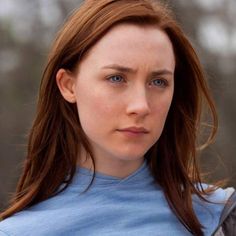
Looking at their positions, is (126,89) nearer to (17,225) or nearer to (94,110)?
(94,110)

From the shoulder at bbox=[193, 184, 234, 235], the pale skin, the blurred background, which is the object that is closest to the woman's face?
the pale skin

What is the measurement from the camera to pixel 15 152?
7020mm

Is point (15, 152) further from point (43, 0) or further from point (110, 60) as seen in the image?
point (110, 60)

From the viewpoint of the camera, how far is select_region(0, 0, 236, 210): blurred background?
263 inches

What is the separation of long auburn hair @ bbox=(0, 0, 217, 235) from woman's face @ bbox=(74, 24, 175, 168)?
0.05 metres

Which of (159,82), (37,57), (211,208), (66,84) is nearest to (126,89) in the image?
(159,82)

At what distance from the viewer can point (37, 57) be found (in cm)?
732

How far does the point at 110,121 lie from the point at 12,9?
471 centimetres

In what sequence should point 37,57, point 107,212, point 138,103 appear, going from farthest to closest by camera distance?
point 37,57 → point 107,212 → point 138,103

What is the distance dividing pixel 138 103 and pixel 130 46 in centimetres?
15

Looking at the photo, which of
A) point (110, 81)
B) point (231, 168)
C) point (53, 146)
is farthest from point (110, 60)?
point (231, 168)

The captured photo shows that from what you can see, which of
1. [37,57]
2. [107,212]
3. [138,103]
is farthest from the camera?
[37,57]

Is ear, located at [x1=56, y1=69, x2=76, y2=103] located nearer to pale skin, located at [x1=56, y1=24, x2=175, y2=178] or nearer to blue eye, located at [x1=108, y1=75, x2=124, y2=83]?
pale skin, located at [x1=56, y1=24, x2=175, y2=178]

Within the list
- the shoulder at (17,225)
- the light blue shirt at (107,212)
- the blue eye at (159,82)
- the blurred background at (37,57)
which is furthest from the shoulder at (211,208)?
the blurred background at (37,57)
